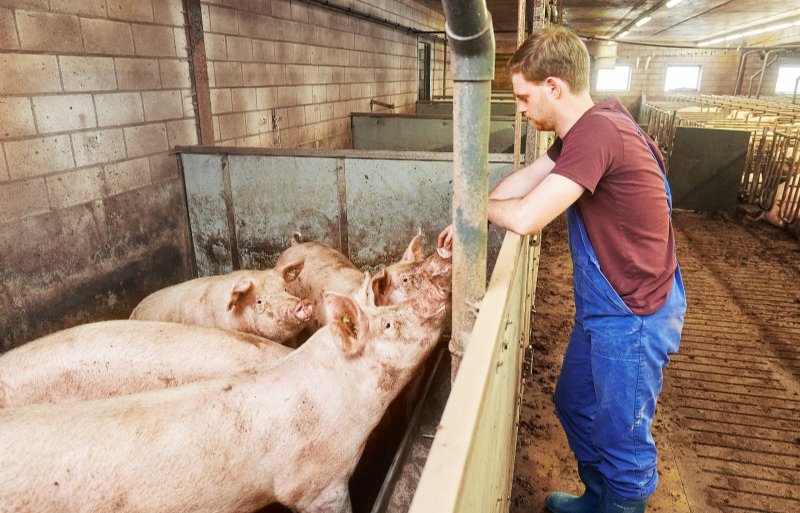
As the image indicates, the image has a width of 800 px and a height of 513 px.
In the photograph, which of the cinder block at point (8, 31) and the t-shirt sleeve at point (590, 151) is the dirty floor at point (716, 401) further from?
the cinder block at point (8, 31)

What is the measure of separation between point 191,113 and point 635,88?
1129 inches

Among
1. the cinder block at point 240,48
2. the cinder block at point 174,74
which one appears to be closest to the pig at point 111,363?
the cinder block at point 174,74

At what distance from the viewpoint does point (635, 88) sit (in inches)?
1136

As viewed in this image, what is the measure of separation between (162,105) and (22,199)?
167cm

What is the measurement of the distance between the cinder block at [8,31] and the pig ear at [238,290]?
2198 mm

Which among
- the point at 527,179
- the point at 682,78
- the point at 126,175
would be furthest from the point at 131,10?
the point at 682,78

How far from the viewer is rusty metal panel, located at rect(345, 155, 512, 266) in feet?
14.1

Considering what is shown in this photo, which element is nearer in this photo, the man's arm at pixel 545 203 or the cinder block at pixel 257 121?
the man's arm at pixel 545 203

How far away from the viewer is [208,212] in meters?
4.97

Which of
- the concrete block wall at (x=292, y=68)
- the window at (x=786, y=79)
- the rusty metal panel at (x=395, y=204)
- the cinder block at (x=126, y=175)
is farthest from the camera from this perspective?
the window at (x=786, y=79)

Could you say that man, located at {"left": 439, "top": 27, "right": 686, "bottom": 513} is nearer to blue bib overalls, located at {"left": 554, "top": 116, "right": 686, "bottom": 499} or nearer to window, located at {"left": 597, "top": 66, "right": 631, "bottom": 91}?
blue bib overalls, located at {"left": 554, "top": 116, "right": 686, "bottom": 499}

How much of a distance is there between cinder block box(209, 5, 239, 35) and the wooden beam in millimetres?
293

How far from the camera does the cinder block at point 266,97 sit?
6717 millimetres

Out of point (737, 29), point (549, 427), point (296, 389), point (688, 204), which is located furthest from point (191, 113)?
point (737, 29)
